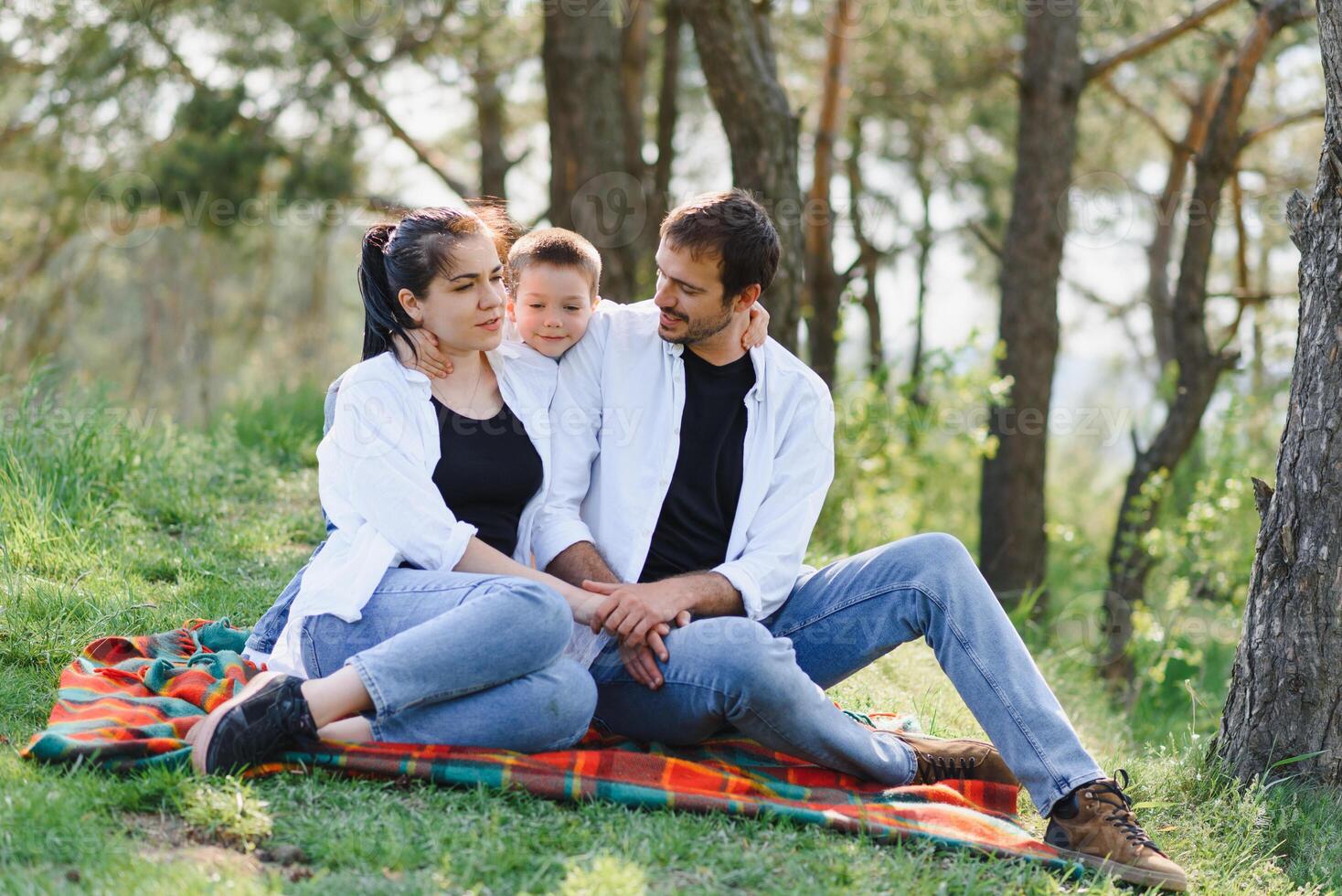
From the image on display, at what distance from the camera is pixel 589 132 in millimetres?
7199

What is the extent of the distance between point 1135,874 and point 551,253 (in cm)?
200

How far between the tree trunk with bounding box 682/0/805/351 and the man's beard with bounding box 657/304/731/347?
7.94 feet

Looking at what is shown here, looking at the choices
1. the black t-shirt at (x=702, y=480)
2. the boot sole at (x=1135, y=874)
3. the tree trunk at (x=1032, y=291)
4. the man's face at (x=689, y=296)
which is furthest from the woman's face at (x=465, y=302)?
the tree trunk at (x=1032, y=291)

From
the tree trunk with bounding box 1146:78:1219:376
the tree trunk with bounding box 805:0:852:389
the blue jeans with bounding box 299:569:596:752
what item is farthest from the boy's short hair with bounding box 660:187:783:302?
the tree trunk with bounding box 1146:78:1219:376

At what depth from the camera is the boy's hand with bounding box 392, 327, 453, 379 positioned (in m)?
3.04

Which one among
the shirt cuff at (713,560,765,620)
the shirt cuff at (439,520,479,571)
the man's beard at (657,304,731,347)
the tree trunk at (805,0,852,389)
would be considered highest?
the tree trunk at (805,0,852,389)

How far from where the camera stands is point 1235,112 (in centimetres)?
762

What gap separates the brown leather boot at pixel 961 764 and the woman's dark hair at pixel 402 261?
5.44 ft

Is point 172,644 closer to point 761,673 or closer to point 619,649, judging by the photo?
point 619,649

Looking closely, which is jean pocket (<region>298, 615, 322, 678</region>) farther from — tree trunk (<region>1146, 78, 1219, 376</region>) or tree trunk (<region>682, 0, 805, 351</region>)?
tree trunk (<region>1146, 78, 1219, 376</region>)

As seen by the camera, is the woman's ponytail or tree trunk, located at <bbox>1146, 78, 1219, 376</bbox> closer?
the woman's ponytail

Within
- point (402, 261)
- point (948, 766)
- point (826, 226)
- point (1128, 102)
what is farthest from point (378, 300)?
point (1128, 102)

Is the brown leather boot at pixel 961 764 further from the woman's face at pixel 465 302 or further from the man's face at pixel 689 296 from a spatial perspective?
the woman's face at pixel 465 302

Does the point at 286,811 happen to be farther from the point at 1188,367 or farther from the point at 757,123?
the point at 1188,367
